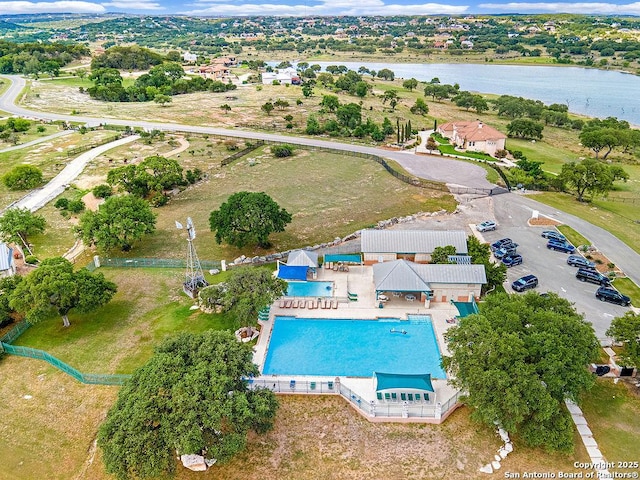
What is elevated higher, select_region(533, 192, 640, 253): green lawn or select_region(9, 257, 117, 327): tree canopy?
select_region(9, 257, 117, 327): tree canopy

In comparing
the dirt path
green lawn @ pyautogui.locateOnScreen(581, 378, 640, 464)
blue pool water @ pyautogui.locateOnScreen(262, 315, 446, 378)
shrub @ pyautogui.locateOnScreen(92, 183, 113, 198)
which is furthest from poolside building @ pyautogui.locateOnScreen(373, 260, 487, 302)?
the dirt path

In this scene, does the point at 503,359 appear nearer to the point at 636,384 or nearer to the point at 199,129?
the point at 636,384

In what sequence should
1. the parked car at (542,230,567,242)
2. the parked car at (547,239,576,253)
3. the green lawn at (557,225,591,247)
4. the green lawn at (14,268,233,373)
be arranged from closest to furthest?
1. the green lawn at (14,268,233,373)
2. the parked car at (547,239,576,253)
3. the green lawn at (557,225,591,247)
4. the parked car at (542,230,567,242)

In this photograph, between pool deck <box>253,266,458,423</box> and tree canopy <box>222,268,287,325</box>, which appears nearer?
pool deck <box>253,266,458,423</box>

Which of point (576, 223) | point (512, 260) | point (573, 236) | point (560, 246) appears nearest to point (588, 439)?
point (512, 260)

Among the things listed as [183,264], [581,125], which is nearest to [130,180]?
[183,264]

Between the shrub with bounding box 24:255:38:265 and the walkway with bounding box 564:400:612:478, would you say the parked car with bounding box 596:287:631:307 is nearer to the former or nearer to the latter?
the walkway with bounding box 564:400:612:478

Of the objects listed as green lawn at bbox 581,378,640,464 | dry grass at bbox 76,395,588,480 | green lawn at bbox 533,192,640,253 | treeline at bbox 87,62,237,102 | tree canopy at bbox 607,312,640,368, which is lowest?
green lawn at bbox 533,192,640,253
